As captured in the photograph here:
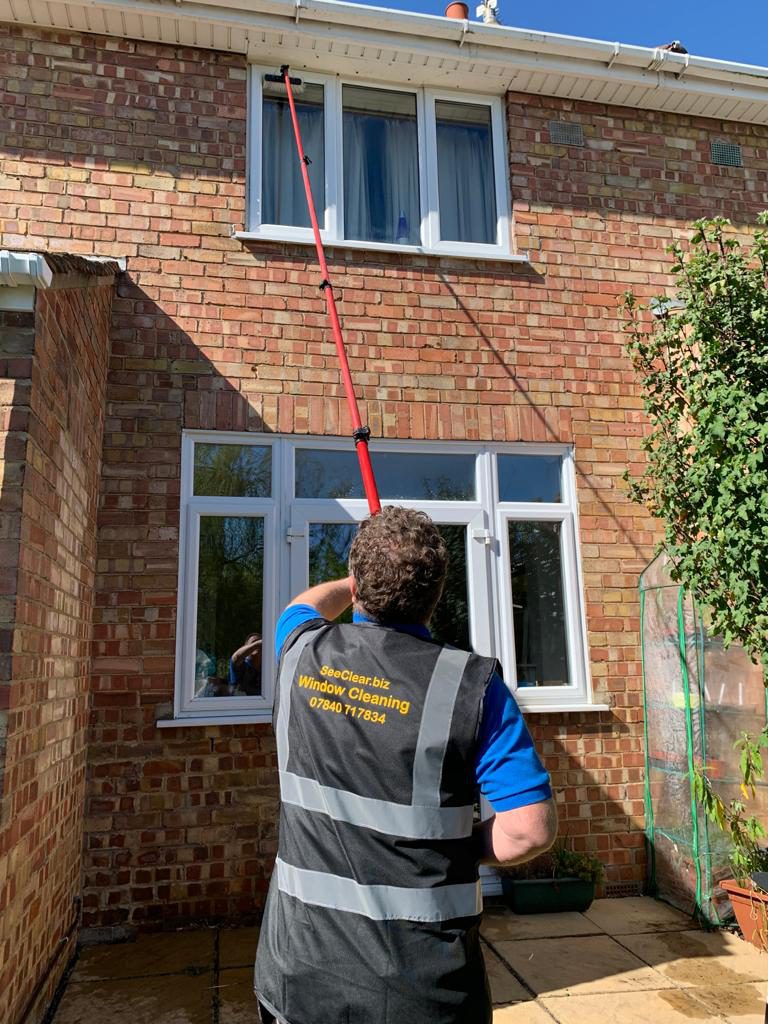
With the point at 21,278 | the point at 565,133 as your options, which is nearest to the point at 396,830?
the point at 21,278

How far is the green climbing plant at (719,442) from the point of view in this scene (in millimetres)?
4094

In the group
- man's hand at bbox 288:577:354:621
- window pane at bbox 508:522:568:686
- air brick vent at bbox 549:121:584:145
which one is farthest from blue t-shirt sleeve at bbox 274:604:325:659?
air brick vent at bbox 549:121:584:145

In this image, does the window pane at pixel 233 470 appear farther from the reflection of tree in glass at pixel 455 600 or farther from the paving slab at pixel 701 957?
the paving slab at pixel 701 957

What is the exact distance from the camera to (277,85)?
5.43m

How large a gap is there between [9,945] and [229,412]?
293cm

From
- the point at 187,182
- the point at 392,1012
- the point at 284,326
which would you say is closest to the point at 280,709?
the point at 392,1012

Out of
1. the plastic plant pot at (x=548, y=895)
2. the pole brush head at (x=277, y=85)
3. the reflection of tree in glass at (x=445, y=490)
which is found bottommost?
the plastic plant pot at (x=548, y=895)

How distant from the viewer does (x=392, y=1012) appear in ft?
5.10

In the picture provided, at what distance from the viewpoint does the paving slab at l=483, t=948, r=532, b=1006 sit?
345 centimetres

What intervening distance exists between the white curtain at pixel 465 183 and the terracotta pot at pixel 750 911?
13.9ft

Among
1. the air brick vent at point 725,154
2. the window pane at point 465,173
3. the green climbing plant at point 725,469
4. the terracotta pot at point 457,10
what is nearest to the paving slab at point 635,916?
the green climbing plant at point 725,469

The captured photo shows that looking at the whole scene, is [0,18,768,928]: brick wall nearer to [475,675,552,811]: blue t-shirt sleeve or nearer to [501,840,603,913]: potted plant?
[501,840,603,913]: potted plant

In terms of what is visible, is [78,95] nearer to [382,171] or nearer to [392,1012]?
[382,171]

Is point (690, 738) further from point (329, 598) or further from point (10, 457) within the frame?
point (10, 457)
